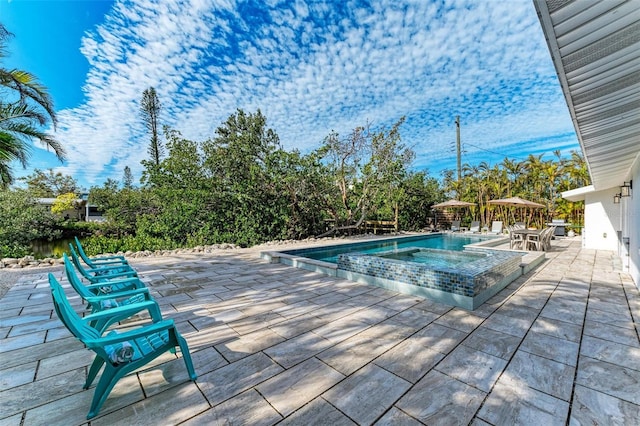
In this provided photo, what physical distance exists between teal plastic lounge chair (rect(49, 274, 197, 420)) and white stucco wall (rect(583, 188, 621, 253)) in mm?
12148

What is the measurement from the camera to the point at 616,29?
5.81ft

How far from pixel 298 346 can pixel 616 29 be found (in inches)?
131

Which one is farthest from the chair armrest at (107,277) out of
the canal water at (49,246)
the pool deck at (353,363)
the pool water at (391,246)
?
the canal water at (49,246)

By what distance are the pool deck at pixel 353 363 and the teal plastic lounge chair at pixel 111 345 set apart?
18 centimetres

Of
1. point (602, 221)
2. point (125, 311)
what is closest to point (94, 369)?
point (125, 311)

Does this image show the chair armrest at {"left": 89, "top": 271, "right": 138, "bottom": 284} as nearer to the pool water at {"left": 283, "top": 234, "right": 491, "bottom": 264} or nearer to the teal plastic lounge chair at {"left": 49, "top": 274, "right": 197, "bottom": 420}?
the teal plastic lounge chair at {"left": 49, "top": 274, "right": 197, "bottom": 420}

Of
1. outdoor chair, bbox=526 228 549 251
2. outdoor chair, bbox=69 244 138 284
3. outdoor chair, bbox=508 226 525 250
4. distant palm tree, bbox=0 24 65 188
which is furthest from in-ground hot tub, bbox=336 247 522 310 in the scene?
distant palm tree, bbox=0 24 65 188

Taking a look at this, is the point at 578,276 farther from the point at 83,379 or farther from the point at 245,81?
the point at 245,81

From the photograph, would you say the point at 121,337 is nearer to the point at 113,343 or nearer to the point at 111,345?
the point at 113,343

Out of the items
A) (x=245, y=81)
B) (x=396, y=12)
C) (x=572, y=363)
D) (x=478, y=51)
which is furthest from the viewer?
(x=245, y=81)

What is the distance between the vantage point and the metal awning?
5.32ft

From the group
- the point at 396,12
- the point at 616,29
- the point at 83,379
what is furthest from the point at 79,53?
the point at 616,29

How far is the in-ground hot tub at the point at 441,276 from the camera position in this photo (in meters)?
3.61

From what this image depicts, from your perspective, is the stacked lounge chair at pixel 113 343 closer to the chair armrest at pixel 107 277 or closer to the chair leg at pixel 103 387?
the chair leg at pixel 103 387
